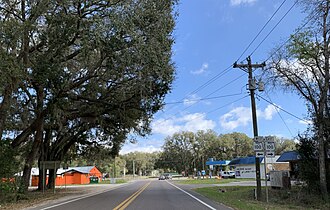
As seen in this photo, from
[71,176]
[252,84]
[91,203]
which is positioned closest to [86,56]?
[91,203]

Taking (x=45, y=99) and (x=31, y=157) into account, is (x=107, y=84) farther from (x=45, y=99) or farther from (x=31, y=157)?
(x=31, y=157)

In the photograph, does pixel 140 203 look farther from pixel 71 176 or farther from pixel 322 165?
pixel 71 176

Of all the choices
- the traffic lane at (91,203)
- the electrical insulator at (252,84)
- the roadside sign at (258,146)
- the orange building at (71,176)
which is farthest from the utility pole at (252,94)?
the orange building at (71,176)

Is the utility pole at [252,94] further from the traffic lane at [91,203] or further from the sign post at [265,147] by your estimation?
the traffic lane at [91,203]

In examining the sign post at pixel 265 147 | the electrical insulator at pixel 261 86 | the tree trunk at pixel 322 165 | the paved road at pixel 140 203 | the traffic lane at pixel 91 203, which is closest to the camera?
the paved road at pixel 140 203

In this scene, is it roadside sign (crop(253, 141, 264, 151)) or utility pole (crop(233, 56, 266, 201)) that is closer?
roadside sign (crop(253, 141, 264, 151))

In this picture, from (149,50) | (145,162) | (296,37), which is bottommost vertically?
(145,162)

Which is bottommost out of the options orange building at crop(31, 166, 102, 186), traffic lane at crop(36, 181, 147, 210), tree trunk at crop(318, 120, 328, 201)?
orange building at crop(31, 166, 102, 186)

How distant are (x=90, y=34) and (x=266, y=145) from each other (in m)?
9.73

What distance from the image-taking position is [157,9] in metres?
17.4

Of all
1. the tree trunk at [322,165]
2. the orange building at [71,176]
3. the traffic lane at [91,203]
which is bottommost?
the orange building at [71,176]

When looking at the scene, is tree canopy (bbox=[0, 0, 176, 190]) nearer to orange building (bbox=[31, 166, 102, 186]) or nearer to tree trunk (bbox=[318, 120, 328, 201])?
tree trunk (bbox=[318, 120, 328, 201])

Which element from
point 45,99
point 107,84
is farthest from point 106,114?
point 45,99

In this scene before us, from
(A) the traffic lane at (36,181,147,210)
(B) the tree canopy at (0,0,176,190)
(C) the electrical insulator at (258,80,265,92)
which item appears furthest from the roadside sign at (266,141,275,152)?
(A) the traffic lane at (36,181,147,210)
